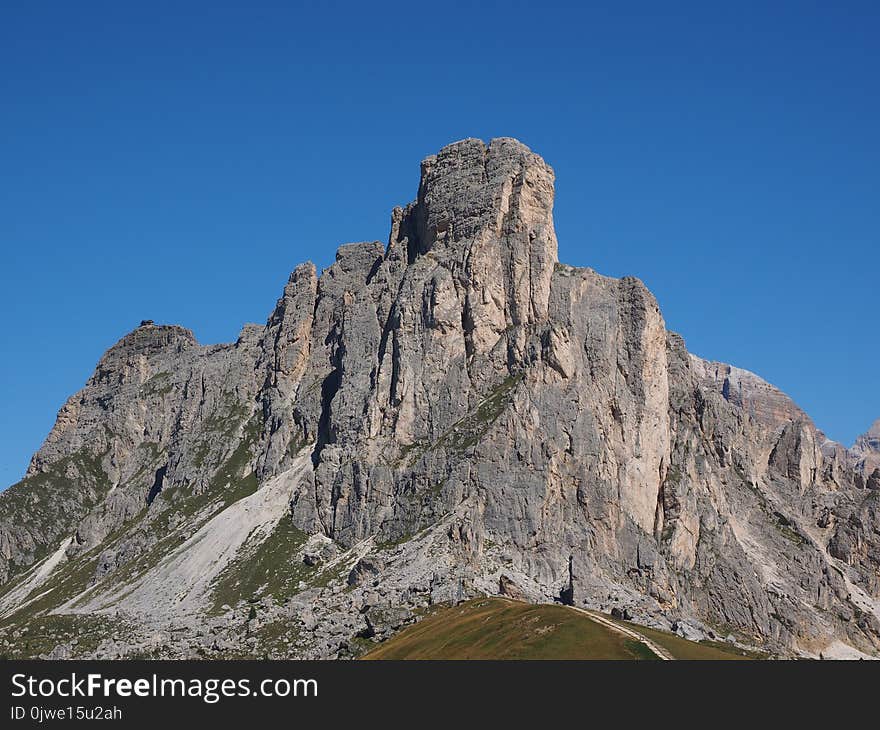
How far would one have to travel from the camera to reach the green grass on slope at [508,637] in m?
144

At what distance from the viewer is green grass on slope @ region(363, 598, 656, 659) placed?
474 feet

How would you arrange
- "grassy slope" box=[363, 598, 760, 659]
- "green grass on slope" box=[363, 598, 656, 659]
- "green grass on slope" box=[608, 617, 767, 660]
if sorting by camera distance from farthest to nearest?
1. "green grass on slope" box=[608, 617, 767, 660]
2. "grassy slope" box=[363, 598, 760, 659]
3. "green grass on slope" box=[363, 598, 656, 659]

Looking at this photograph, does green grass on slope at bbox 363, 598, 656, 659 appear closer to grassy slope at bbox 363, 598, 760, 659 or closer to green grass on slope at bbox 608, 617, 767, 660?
grassy slope at bbox 363, 598, 760, 659

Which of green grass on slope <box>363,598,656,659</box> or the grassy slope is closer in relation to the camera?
green grass on slope <box>363,598,656,659</box>

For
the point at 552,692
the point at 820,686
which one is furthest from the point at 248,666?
the point at 820,686

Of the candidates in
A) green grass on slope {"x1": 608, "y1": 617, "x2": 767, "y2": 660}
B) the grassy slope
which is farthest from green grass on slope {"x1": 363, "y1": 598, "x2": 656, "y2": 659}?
green grass on slope {"x1": 608, "y1": 617, "x2": 767, "y2": 660}

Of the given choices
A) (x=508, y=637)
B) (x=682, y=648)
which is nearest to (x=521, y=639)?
(x=508, y=637)

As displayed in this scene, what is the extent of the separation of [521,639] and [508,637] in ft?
10.5

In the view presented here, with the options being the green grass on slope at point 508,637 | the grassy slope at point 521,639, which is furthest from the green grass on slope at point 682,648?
the green grass on slope at point 508,637

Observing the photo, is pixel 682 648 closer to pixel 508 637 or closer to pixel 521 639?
pixel 521 639

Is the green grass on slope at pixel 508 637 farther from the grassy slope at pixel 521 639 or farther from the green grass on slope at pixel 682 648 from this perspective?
the green grass on slope at pixel 682 648

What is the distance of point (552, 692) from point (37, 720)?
38.2 m

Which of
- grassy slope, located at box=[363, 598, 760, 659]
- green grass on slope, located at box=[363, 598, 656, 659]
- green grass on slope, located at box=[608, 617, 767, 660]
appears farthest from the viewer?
green grass on slope, located at box=[608, 617, 767, 660]

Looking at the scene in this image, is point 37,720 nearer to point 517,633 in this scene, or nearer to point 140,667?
point 140,667
